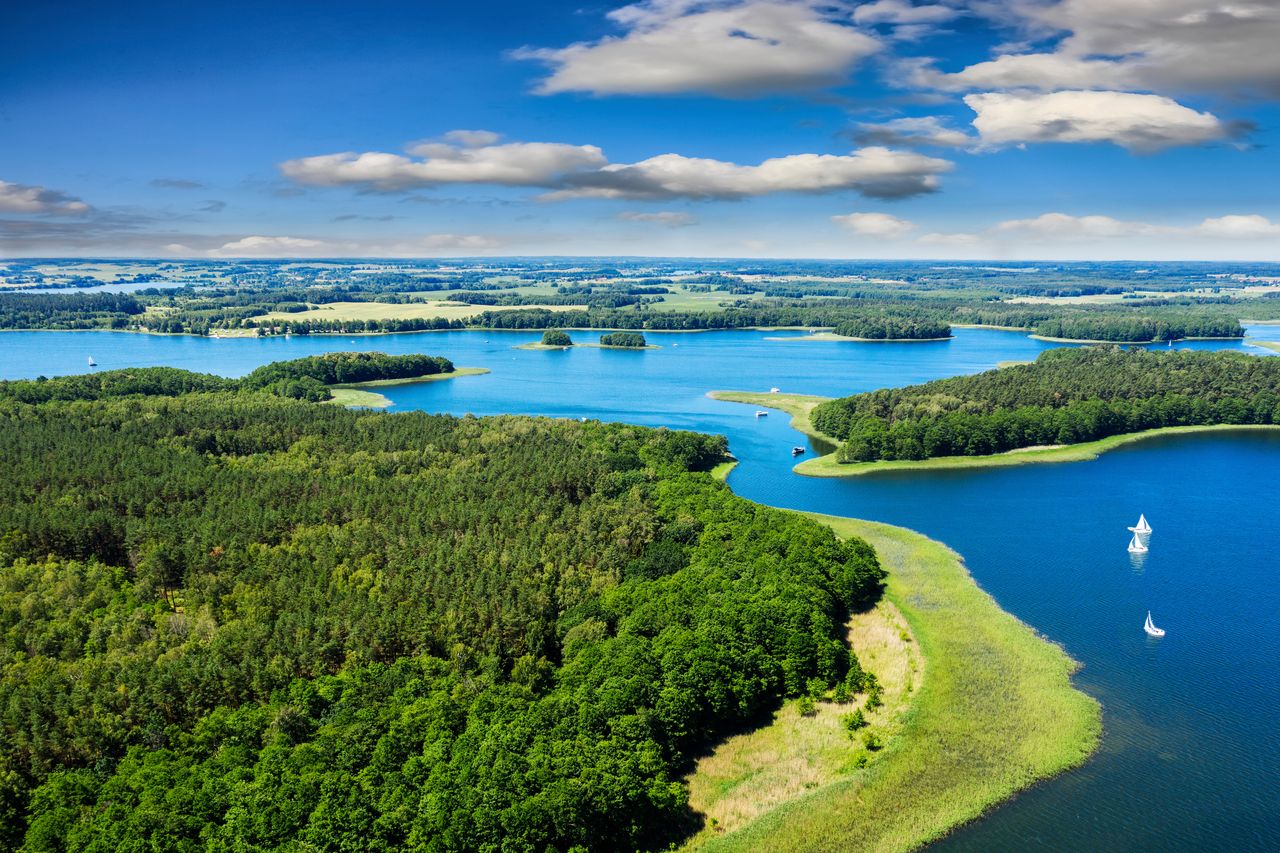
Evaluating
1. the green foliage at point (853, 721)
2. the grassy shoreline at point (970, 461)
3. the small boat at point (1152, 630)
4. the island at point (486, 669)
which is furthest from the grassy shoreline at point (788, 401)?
the green foliage at point (853, 721)

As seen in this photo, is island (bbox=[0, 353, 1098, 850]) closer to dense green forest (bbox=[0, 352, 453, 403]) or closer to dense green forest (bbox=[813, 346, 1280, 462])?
dense green forest (bbox=[813, 346, 1280, 462])

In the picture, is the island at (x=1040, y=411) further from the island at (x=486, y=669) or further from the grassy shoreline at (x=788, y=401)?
the island at (x=486, y=669)

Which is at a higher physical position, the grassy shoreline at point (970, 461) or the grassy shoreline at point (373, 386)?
the grassy shoreline at point (373, 386)

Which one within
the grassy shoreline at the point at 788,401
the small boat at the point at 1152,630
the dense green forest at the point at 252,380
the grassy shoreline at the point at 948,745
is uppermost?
the dense green forest at the point at 252,380

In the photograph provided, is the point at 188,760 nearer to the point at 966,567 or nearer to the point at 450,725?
the point at 450,725

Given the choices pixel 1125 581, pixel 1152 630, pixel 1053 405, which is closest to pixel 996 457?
pixel 1053 405

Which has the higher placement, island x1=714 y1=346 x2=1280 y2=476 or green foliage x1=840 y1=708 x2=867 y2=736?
island x1=714 y1=346 x2=1280 y2=476

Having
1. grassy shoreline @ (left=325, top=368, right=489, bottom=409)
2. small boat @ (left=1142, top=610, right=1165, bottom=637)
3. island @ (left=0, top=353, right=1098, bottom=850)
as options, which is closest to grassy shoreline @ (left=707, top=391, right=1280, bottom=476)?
island @ (left=0, top=353, right=1098, bottom=850)
